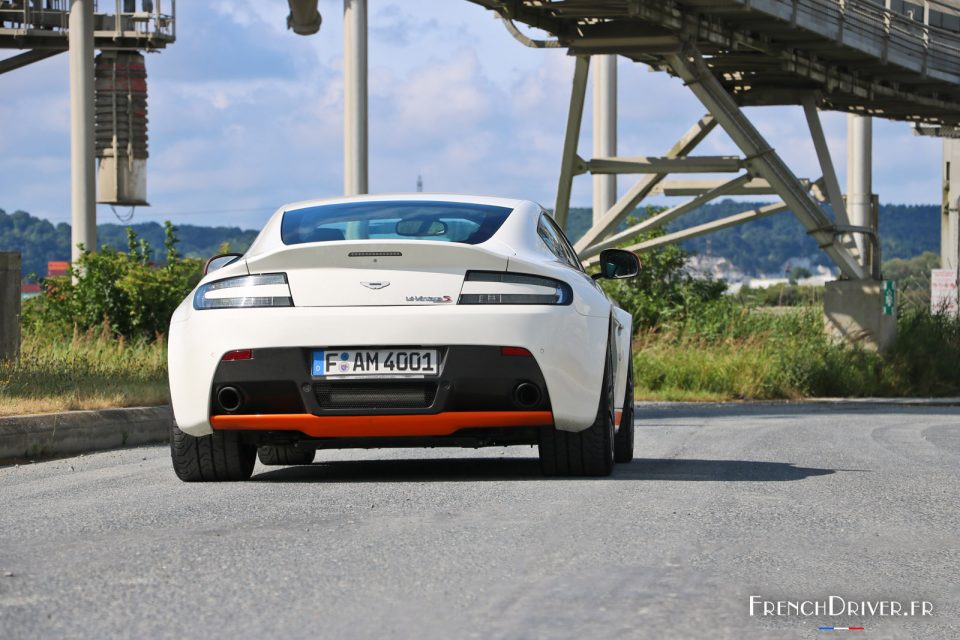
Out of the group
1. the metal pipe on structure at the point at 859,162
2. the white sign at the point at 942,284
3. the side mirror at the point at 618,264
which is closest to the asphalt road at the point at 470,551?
the side mirror at the point at 618,264

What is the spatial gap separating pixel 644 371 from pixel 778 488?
19.2 metres

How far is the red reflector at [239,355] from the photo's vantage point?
779 centimetres

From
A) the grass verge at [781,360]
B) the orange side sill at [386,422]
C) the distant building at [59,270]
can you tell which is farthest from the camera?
the grass verge at [781,360]

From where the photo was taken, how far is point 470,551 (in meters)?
5.83

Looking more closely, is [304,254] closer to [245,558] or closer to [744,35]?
[245,558]

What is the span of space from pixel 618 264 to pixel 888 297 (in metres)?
24.5

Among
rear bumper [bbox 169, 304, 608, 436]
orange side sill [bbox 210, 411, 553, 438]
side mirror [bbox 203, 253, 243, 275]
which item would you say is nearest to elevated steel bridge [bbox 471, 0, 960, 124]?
side mirror [bbox 203, 253, 243, 275]

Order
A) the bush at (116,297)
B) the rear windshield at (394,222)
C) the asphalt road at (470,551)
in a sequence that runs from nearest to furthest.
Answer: the asphalt road at (470,551) < the rear windshield at (394,222) < the bush at (116,297)

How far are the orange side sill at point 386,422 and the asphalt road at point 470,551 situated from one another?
0.30 m

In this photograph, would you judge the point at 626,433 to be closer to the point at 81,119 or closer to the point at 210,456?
the point at 210,456

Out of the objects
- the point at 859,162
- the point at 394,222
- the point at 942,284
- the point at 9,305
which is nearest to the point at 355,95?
the point at 9,305

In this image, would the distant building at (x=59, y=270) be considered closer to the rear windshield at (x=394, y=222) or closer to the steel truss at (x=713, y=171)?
the steel truss at (x=713, y=171)

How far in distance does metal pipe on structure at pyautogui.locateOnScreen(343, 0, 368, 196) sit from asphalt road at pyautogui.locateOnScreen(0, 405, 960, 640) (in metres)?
21.0

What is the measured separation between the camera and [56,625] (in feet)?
14.7
